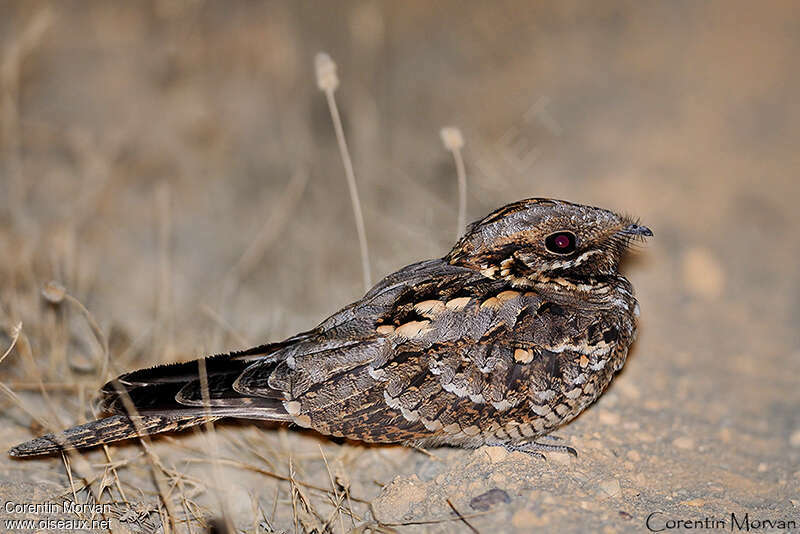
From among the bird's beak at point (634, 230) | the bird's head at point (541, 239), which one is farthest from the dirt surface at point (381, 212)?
the bird's beak at point (634, 230)

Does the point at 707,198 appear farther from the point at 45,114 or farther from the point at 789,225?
the point at 45,114

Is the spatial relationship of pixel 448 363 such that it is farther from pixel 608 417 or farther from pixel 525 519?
pixel 608 417

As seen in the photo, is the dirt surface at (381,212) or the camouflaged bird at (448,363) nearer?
the camouflaged bird at (448,363)

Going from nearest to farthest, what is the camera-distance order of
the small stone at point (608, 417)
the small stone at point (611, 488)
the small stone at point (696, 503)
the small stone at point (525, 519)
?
the small stone at point (525, 519), the small stone at point (611, 488), the small stone at point (696, 503), the small stone at point (608, 417)

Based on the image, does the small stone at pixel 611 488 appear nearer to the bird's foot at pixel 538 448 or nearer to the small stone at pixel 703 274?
the bird's foot at pixel 538 448

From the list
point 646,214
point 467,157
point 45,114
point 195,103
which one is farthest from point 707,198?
point 45,114

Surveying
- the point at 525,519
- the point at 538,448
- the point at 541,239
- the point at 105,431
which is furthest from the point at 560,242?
the point at 105,431

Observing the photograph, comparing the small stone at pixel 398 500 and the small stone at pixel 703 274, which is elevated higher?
the small stone at pixel 703 274

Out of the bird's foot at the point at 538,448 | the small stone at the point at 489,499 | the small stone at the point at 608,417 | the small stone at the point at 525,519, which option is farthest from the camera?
the small stone at the point at 608,417
